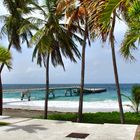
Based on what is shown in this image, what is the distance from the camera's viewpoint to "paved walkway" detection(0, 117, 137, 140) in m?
9.89

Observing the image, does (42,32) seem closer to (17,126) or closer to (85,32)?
(85,32)

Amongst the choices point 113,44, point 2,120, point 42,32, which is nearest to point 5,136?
point 2,120

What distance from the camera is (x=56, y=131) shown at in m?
10.8

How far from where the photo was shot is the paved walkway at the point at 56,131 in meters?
9.89

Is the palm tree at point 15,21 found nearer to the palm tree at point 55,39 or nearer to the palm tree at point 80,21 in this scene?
the palm tree at point 55,39

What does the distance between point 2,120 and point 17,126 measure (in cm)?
172

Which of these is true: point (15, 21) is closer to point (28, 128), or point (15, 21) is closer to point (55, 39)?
point (55, 39)

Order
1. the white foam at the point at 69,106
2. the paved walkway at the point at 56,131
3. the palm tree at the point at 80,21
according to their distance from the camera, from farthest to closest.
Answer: the white foam at the point at 69,106 < the palm tree at the point at 80,21 < the paved walkway at the point at 56,131

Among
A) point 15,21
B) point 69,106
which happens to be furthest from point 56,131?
point 69,106

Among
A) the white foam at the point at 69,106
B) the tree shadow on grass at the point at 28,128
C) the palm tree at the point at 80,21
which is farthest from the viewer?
the white foam at the point at 69,106

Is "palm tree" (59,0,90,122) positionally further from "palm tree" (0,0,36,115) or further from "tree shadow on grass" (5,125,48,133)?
"tree shadow on grass" (5,125,48,133)

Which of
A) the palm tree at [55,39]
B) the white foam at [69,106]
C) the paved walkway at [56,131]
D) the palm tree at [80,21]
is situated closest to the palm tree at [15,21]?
the palm tree at [55,39]

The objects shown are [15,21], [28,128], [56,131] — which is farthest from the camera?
[15,21]

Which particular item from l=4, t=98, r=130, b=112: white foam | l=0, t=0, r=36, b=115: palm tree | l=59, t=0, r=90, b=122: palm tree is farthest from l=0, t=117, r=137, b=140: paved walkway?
l=4, t=98, r=130, b=112: white foam
